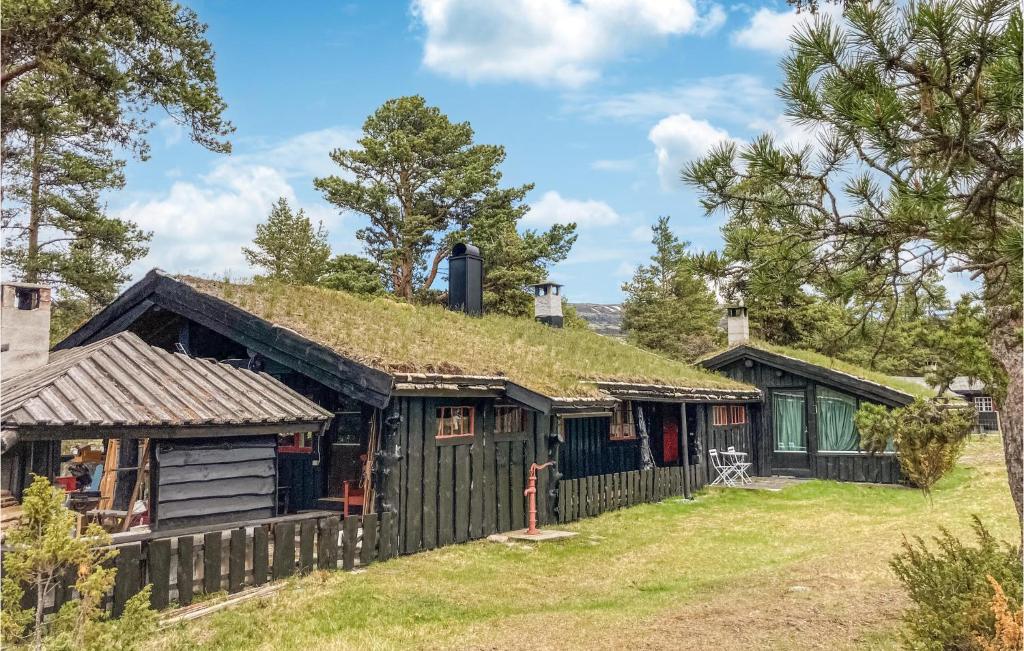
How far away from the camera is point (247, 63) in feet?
50.4

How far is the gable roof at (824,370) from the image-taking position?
20.3 meters

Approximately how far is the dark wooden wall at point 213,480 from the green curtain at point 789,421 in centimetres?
1609

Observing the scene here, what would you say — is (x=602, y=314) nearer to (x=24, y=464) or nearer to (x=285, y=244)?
(x=285, y=244)

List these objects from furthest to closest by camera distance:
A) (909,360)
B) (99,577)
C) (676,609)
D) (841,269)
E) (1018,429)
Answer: (909,360)
(676,609)
(841,269)
(1018,429)
(99,577)

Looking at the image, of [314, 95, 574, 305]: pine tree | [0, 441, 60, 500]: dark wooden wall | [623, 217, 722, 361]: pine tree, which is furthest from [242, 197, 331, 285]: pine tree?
[0, 441, 60, 500]: dark wooden wall

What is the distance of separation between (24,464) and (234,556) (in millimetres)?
5793

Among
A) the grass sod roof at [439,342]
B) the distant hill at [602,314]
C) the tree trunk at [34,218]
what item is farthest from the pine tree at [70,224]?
the distant hill at [602,314]

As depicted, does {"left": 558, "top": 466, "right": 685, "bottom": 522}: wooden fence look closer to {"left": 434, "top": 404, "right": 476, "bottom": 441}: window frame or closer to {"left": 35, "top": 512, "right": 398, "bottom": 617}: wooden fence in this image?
{"left": 434, "top": 404, "right": 476, "bottom": 441}: window frame

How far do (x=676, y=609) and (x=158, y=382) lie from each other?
7286mm

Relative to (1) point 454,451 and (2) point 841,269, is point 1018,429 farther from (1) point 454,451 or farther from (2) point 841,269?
(1) point 454,451

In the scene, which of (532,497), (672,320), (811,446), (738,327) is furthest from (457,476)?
(672,320)

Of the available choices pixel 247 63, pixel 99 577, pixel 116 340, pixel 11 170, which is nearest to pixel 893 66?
pixel 99 577

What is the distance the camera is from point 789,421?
74.3ft

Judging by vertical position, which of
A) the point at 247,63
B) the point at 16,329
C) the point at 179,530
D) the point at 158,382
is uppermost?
the point at 247,63
